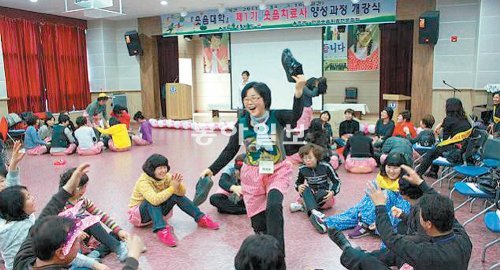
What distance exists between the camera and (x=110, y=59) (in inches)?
466

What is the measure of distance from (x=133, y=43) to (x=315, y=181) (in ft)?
28.8

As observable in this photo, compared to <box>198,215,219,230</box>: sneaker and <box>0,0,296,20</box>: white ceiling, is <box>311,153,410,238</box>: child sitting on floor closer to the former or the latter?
<box>198,215,219,230</box>: sneaker

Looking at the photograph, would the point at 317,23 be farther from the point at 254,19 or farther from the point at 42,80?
the point at 42,80

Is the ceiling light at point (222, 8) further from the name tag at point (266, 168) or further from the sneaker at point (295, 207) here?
the name tag at point (266, 168)

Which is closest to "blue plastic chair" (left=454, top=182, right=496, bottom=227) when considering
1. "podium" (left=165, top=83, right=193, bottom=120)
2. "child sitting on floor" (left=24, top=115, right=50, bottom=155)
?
"child sitting on floor" (left=24, top=115, right=50, bottom=155)

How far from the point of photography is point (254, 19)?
10.4 metres

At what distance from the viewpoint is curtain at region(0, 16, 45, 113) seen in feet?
30.8

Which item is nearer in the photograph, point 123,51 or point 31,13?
point 31,13

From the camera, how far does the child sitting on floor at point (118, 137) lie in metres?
7.55

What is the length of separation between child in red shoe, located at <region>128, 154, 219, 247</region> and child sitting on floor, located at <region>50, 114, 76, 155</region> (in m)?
4.26

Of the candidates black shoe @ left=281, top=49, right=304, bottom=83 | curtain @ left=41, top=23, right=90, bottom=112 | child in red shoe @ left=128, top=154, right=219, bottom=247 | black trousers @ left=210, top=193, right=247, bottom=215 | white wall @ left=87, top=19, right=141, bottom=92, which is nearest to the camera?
black shoe @ left=281, top=49, right=304, bottom=83

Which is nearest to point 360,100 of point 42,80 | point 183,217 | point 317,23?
point 317,23

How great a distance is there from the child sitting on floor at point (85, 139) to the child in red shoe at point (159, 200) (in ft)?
13.1

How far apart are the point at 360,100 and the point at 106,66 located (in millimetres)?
7164
